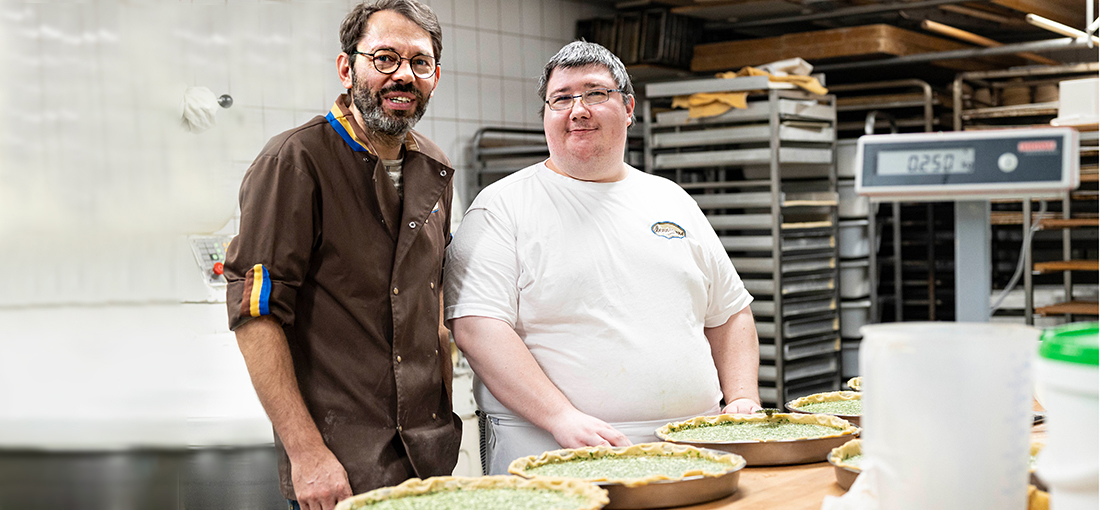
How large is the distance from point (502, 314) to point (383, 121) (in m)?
0.45

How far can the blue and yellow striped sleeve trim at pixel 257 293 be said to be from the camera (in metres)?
1.71

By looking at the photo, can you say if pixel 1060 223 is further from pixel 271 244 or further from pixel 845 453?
pixel 271 244

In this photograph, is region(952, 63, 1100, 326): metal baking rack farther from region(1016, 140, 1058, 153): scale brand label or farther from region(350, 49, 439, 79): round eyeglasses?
region(1016, 140, 1058, 153): scale brand label

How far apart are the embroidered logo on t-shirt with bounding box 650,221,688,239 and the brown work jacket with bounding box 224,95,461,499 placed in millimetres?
520

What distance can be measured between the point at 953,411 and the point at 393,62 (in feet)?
4.21

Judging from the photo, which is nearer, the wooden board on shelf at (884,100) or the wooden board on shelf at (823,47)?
the wooden board on shelf at (823,47)

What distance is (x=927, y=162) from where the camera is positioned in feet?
Result: 3.58

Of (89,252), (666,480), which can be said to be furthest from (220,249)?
(666,480)

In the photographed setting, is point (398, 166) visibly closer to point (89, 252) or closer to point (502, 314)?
point (502, 314)

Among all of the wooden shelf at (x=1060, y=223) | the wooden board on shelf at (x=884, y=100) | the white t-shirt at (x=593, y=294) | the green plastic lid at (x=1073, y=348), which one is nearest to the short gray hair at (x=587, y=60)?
the white t-shirt at (x=593, y=294)

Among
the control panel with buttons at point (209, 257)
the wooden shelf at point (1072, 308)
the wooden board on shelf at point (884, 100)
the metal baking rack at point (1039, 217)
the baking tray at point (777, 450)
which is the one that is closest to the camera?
the baking tray at point (777, 450)

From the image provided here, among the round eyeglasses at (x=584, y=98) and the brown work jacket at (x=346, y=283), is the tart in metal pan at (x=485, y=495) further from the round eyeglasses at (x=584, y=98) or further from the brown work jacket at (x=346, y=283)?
the round eyeglasses at (x=584, y=98)

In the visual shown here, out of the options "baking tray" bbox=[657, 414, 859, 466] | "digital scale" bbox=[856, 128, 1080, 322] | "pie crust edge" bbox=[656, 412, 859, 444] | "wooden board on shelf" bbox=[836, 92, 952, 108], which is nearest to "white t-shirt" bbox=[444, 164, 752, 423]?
"pie crust edge" bbox=[656, 412, 859, 444]

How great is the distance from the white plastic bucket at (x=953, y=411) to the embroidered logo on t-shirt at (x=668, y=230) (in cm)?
114
